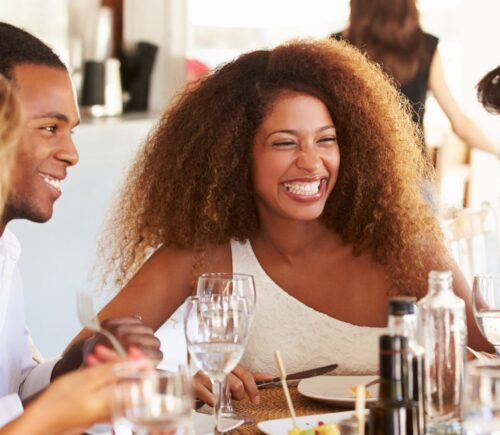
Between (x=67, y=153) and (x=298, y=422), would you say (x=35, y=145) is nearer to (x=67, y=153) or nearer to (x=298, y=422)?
(x=67, y=153)

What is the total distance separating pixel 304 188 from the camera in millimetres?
2277

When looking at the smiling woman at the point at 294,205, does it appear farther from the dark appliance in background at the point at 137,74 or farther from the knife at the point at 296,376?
the dark appliance in background at the point at 137,74

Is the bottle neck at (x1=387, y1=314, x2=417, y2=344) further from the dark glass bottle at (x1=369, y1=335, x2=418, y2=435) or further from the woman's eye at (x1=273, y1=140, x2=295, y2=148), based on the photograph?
the woman's eye at (x1=273, y1=140, x2=295, y2=148)

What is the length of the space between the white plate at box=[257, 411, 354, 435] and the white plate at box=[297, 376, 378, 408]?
6cm

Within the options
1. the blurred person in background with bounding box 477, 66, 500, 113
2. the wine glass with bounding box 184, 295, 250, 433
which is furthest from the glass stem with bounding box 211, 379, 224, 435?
the blurred person in background with bounding box 477, 66, 500, 113

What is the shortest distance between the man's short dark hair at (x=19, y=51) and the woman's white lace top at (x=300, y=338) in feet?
2.15

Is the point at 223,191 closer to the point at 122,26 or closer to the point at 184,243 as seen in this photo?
the point at 184,243

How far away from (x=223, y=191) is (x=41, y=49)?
568mm

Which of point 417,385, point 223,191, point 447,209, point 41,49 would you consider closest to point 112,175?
point 447,209

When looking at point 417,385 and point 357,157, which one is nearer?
point 417,385

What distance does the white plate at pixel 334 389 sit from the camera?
1767 mm

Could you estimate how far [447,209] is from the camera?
3.10 metres

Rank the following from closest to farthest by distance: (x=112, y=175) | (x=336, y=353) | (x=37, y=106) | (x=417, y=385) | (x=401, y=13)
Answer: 1. (x=417, y=385)
2. (x=37, y=106)
3. (x=336, y=353)
4. (x=401, y=13)
5. (x=112, y=175)

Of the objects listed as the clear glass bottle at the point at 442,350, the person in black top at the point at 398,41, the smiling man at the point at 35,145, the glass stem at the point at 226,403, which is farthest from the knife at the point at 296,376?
the person in black top at the point at 398,41
